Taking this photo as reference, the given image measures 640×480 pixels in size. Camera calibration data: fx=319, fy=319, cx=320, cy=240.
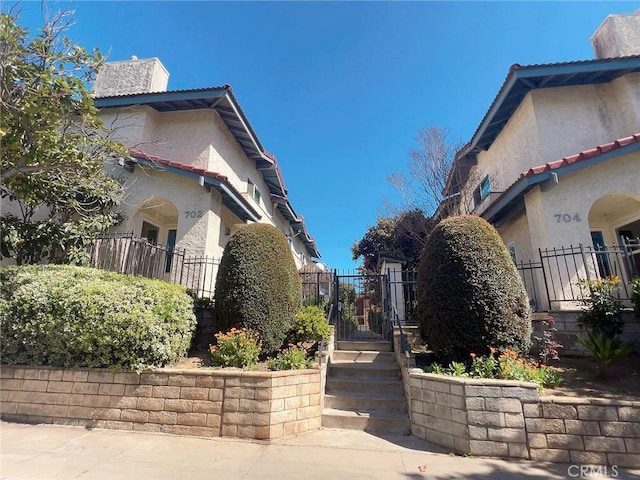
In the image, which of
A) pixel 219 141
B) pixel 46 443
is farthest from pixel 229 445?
pixel 219 141

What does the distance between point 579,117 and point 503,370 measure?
9912 mm

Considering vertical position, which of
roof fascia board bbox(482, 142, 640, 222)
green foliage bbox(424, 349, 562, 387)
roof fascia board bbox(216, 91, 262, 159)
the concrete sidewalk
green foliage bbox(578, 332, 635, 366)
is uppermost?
roof fascia board bbox(216, 91, 262, 159)

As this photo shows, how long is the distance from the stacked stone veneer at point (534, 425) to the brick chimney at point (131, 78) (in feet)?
49.4

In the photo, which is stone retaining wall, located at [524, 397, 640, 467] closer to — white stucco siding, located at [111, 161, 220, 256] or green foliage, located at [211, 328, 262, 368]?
green foliage, located at [211, 328, 262, 368]

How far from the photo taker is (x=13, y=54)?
5480mm

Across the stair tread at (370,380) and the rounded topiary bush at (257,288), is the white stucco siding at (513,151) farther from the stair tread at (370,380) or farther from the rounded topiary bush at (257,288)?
the rounded topiary bush at (257,288)

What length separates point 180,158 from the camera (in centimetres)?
1092

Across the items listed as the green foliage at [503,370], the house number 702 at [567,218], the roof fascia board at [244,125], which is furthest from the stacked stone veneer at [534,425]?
the roof fascia board at [244,125]

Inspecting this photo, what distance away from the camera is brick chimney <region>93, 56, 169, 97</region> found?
43.2 ft

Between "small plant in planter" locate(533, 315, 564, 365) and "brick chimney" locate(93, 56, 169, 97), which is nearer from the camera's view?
"small plant in planter" locate(533, 315, 564, 365)

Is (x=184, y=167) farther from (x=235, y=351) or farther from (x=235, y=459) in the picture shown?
(x=235, y=459)

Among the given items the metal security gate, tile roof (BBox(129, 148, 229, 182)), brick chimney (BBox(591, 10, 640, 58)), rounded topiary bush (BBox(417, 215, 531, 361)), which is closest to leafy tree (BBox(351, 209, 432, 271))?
the metal security gate

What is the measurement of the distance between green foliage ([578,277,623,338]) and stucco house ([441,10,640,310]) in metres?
1.02

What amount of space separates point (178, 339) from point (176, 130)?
27.4ft
